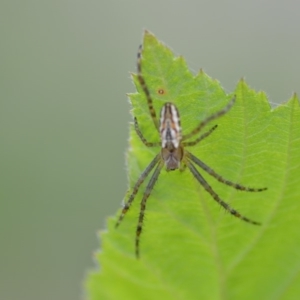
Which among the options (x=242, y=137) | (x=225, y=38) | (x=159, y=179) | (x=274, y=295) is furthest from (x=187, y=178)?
(x=225, y=38)

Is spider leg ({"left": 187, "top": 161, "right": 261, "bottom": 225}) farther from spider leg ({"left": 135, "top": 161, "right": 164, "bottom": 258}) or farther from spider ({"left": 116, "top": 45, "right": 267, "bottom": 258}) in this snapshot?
spider leg ({"left": 135, "top": 161, "right": 164, "bottom": 258})

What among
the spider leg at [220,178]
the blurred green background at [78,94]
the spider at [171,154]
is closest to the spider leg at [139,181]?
the spider at [171,154]

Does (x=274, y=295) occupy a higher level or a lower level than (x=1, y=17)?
lower

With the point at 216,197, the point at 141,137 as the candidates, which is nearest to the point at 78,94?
the point at 141,137

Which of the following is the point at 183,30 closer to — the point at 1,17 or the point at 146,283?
the point at 1,17

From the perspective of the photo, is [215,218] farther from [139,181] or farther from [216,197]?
[139,181]

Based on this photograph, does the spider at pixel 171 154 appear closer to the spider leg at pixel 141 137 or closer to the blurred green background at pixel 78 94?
the spider leg at pixel 141 137

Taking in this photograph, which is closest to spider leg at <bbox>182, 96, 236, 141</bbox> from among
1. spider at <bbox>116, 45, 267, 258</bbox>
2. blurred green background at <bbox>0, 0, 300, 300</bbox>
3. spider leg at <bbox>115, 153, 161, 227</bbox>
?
spider at <bbox>116, 45, 267, 258</bbox>
